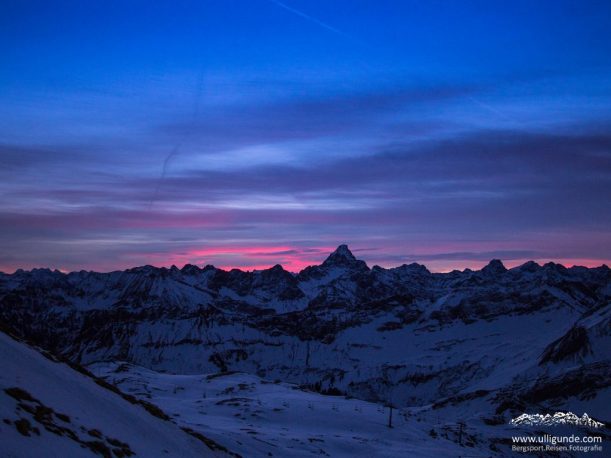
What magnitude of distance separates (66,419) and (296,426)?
42.5 m

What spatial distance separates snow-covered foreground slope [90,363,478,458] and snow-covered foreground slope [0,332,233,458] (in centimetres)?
1136

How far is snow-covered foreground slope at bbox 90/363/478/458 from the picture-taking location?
1607 inches

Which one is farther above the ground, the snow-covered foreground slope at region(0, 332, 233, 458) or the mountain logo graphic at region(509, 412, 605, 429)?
the snow-covered foreground slope at region(0, 332, 233, 458)

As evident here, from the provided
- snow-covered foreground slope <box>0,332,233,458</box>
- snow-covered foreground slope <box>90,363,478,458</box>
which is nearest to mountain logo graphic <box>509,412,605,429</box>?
snow-covered foreground slope <box>90,363,478,458</box>

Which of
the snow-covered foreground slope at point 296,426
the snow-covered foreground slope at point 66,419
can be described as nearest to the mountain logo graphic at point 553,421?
the snow-covered foreground slope at point 296,426

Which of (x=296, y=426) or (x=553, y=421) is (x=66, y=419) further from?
(x=553, y=421)

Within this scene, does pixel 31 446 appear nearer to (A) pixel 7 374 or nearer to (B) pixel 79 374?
(A) pixel 7 374

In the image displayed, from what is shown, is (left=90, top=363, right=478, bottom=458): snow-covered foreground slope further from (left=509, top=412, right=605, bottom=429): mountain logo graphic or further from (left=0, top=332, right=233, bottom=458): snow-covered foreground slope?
(left=509, top=412, right=605, bottom=429): mountain logo graphic

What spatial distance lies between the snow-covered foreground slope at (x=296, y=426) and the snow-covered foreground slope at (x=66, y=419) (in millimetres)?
11362

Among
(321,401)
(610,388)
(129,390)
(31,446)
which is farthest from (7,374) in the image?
(610,388)

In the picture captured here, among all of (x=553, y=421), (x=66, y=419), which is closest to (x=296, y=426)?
(x=66, y=419)

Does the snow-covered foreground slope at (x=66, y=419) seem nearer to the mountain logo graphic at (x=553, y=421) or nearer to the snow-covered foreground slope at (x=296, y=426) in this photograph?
the snow-covered foreground slope at (x=296, y=426)

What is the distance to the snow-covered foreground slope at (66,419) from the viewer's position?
1611cm

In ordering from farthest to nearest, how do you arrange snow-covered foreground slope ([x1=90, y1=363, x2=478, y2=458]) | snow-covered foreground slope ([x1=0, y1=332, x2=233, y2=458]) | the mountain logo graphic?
the mountain logo graphic < snow-covered foreground slope ([x1=90, y1=363, x2=478, y2=458]) < snow-covered foreground slope ([x1=0, y1=332, x2=233, y2=458])
